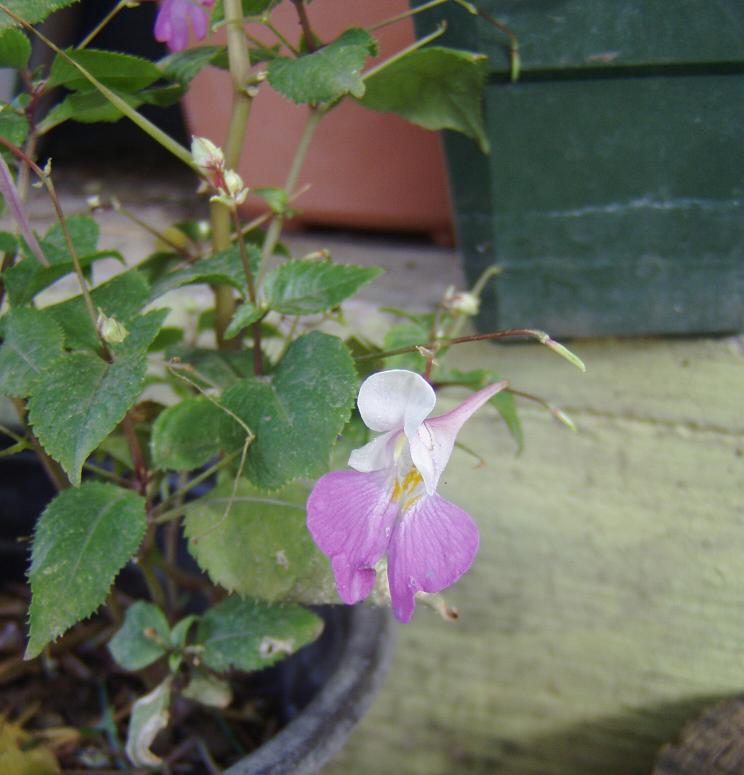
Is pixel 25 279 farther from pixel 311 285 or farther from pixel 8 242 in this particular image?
pixel 311 285

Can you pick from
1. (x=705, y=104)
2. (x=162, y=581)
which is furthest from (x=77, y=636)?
(x=705, y=104)

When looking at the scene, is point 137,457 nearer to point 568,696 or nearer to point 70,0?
point 70,0

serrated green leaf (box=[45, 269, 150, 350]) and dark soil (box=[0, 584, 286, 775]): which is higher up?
serrated green leaf (box=[45, 269, 150, 350])

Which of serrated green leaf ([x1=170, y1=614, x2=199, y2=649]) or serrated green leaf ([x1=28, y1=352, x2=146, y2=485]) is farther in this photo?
serrated green leaf ([x1=170, y1=614, x2=199, y2=649])

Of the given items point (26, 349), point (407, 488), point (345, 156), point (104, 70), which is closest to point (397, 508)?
point (407, 488)

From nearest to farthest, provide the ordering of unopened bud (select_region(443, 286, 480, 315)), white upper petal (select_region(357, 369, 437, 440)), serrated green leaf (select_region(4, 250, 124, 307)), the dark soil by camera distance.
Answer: white upper petal (select_region(357, 369, 437, 440)) → serrated green leaf (select_region(4, 250, 124, 307)) → unopened bud (select_region(443, 286, 480, 315)) → the dark soil

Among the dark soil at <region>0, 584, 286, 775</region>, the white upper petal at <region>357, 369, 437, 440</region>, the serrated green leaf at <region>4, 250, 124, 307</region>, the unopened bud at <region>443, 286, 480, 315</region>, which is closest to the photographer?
the white upper petal at <region>357, 369, 437, 440</region>

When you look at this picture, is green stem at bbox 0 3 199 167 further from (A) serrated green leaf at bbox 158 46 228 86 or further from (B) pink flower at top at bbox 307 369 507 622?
(B) pink flower at top at bbox 307 369 507 622

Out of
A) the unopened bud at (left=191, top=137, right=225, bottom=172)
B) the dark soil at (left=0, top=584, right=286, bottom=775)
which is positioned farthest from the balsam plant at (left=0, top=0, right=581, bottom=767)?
the dark soil at (left=0, top=584, right=286, bottom=775)
